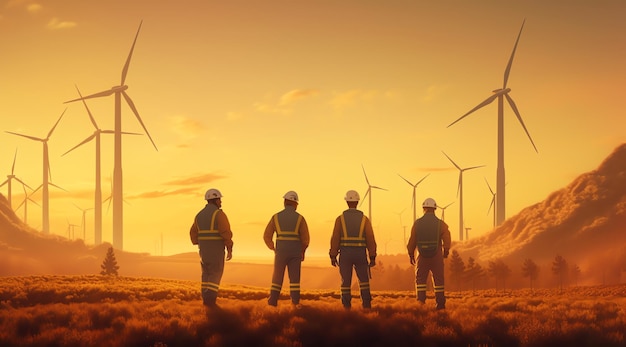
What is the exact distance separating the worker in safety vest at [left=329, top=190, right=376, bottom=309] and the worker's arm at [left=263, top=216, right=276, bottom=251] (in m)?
1.86

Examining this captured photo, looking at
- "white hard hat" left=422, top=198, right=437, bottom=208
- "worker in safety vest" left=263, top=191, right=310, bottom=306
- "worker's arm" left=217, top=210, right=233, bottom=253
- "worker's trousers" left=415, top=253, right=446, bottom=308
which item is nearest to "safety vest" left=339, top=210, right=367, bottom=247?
"worker in safety vest" left=263, top=191, right=310, bottom=306

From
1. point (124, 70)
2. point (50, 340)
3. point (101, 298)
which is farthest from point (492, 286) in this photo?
point (50, 340)

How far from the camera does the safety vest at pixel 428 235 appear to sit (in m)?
23.2

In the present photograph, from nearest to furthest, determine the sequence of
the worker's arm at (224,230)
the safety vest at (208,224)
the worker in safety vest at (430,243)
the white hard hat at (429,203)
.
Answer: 1. the worker's arm at (224,230)
2. the safety vest at (208,224)
3. the worker in safety vest at (430,243)
4. the white hard hat at (429,203)

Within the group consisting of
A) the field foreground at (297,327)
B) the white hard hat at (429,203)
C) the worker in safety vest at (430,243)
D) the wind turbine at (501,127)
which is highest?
the wind turbine at (501,127)

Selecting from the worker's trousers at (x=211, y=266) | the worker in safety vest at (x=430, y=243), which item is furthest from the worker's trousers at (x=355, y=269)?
the worker's trousers at (x=211, y=266)

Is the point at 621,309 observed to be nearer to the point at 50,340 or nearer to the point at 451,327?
the point at 451,327

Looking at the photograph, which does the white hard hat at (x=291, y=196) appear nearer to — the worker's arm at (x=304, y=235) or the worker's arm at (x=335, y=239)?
the worker's arm at (x=304, y=235)

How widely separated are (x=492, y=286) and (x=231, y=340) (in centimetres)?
16522

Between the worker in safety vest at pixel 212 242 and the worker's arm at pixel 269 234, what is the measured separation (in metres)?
1.11

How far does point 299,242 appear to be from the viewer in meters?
21.4

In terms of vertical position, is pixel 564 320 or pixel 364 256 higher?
pixel 364 256

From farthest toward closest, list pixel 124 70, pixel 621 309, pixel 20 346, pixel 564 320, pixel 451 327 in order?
1. pixel 124 70
2. pixel 621 309
3. pixel 564 320
4. pixel 451 327
5. pixel 20 346

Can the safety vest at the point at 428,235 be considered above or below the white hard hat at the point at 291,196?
below
